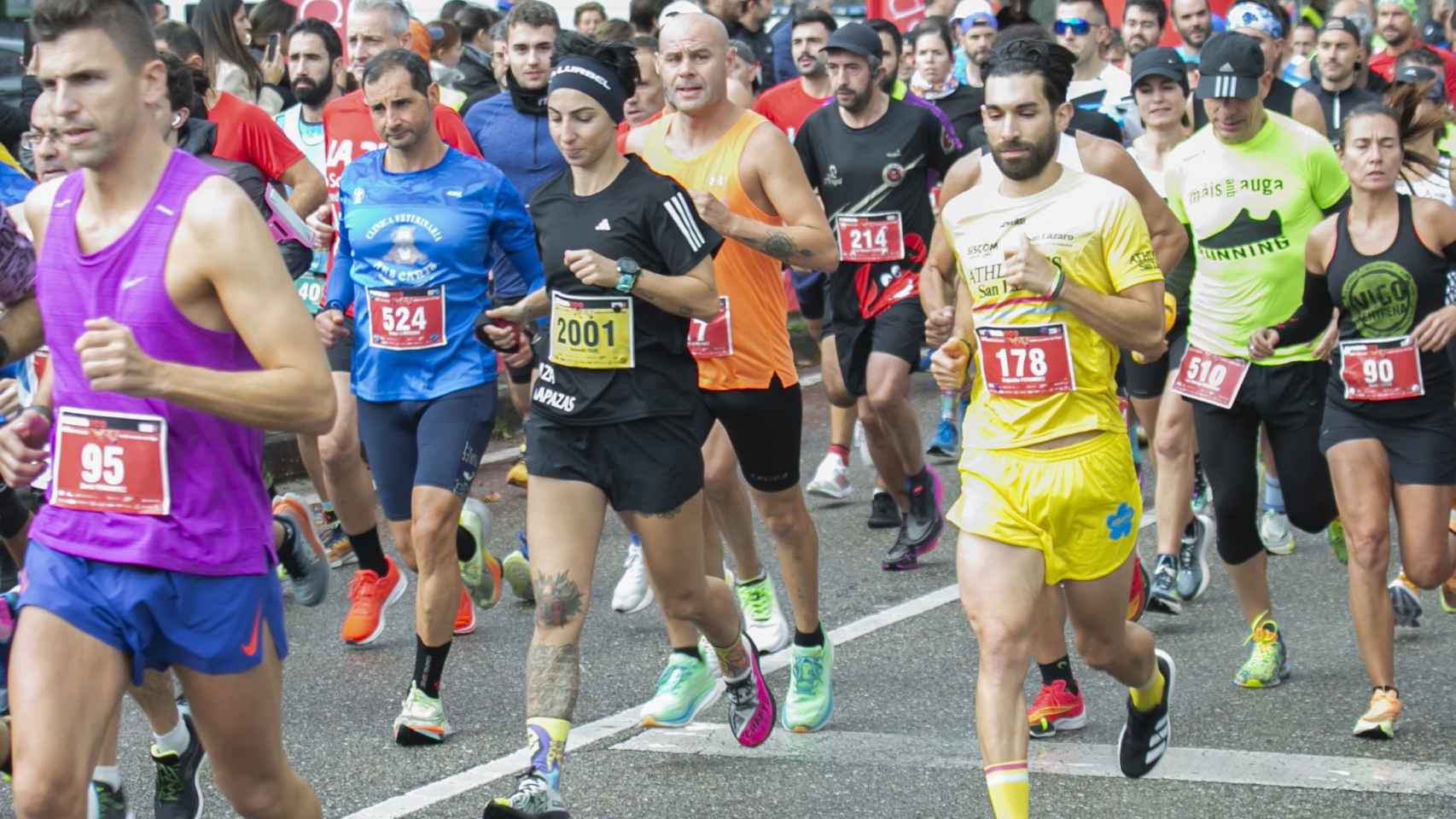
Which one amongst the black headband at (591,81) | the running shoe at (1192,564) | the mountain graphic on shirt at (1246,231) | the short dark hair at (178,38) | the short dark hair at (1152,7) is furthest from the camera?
the short dark hair at (1152,7)

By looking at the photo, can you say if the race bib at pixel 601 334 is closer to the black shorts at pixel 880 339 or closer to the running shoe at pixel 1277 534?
the black shorts at pixel 880 339

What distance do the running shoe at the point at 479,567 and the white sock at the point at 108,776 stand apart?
2.10m

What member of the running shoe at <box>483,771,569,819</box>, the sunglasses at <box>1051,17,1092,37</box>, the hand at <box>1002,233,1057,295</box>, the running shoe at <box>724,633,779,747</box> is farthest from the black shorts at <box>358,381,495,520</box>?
the sunglasses at <box>1051,17,1092,37</box>

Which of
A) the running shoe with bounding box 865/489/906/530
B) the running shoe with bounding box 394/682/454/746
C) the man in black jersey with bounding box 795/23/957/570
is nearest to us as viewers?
the running shoe with bounding box 394/682/454/746

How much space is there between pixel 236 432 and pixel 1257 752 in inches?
127

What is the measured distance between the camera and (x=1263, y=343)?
6770 millimetres

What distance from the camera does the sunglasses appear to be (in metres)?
11.0

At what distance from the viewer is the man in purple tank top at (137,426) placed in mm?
3809

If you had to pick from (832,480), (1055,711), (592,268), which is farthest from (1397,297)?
(832,480)

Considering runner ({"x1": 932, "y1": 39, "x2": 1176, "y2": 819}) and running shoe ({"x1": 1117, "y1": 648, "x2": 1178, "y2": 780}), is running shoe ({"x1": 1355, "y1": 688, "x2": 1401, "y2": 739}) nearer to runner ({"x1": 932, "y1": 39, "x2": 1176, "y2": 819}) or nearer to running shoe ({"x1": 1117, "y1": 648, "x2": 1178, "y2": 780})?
running shoe ({"x1": 1117, "y1": 648, "x2": 1178, "y2": 780})

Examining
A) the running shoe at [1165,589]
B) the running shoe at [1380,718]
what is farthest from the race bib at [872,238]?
the running shoe at [1380,718]

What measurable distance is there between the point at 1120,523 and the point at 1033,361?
1.50 ft

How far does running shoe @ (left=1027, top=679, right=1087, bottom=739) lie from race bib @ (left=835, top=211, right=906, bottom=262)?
3.17m

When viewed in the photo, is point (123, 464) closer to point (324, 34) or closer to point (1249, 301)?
point (1249, 301)
